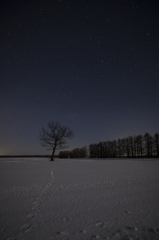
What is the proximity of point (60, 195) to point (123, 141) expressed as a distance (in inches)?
2345

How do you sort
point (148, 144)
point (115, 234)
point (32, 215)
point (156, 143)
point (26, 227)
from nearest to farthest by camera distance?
point (115, 234) → point (26, 227) → point (32, 215) → point (156, 143) → point (148, 144)

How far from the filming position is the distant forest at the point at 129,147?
156 ft

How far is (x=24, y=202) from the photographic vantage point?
381cm

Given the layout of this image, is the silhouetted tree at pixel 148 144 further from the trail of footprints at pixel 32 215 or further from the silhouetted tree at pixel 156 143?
the trail of footprints at pixel 32 215

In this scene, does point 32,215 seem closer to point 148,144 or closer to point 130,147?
point 148,144

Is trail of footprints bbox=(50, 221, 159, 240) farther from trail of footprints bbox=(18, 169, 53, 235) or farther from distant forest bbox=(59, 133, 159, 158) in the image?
distant forest bbox=(59, 133, 159, 158)

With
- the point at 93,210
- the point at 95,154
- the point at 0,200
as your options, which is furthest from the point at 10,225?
the point at 95,154

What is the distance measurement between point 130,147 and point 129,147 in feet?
1.91

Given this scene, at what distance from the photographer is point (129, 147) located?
183ft

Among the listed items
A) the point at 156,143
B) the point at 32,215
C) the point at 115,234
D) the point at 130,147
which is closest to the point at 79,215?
the point at 115,234

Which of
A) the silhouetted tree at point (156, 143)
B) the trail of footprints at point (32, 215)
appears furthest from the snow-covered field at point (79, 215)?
the silhouetted tree at point (156, 143)

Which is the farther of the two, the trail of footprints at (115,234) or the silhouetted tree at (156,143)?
the silhouetted tree at (156,143)

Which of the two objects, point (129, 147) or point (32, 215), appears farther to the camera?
point (129, 147)

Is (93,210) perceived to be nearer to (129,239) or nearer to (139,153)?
(129,239)
